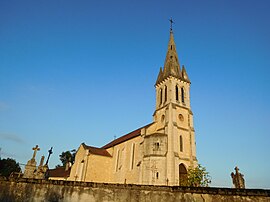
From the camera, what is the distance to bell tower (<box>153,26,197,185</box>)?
27609mm

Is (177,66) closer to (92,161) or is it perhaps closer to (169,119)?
(169,119)

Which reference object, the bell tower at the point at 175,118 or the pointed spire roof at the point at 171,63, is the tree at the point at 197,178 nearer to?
the bell tower at the point at 175,118

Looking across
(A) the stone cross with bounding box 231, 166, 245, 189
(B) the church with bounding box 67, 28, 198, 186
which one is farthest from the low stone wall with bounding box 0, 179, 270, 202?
(B) the church with bounding box 67, 28, 198, 186

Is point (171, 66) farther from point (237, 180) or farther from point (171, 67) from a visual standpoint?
point (237, 180)

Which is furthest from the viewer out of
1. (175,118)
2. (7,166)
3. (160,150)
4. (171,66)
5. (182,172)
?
(7,166)

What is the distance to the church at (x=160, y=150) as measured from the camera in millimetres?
27016

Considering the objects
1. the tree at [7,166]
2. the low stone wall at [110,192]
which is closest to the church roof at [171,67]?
the low stone wall at [110,192]

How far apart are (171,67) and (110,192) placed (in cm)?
3130

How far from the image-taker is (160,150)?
27875mm

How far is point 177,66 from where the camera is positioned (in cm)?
3928

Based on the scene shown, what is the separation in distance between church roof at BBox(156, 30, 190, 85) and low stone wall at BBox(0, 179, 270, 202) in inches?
1129

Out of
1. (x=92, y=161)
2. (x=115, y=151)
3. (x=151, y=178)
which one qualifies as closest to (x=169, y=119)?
(x=151, y=178)

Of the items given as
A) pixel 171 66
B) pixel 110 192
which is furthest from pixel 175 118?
pixel 110 192

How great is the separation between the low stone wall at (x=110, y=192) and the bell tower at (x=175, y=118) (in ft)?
A: 59.6
